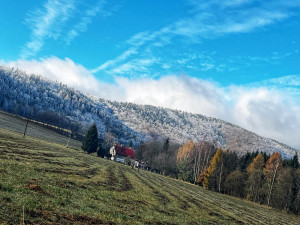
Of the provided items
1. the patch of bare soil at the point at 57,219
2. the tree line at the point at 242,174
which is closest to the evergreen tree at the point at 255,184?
the tree line at the point at 242,174

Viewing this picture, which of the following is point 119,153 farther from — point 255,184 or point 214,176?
point 255,184

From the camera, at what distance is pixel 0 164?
2450cm

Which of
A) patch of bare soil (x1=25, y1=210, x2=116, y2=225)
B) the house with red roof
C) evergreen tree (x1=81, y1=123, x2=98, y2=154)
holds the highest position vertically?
patch of bare soil (x1=25, y1=210, x2=116, y2=225)

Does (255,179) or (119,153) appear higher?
(255,179)

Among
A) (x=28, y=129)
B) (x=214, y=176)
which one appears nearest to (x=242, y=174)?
(x=214, y=176)

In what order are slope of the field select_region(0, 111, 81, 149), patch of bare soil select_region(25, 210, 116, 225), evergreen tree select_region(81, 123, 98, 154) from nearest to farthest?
patch of bare soil select_region(25, 210, 116, 225), slope of the field select_region(0, 111, 81, 149), evergreen tree select_region(81, 123, 98, 154)

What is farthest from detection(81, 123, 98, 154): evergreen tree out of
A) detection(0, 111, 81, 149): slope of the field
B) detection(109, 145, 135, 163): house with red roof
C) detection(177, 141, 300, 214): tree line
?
detection(177, 141, 300, 214): tree line

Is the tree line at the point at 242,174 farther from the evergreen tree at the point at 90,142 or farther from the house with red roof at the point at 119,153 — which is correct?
the house with red roof at the point at 119,153

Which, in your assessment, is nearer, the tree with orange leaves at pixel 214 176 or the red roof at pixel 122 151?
the tree with orange leaves at pixel 214 176

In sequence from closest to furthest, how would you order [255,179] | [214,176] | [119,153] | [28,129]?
1. [255,179]
2. [214,176]
3. [28,129]
4. [119,153]

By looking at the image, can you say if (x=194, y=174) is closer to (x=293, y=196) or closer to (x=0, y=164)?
(x=293, y=196)

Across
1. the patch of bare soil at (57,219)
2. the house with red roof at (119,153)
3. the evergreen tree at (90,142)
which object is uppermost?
the patch of bare soil at (57,219)

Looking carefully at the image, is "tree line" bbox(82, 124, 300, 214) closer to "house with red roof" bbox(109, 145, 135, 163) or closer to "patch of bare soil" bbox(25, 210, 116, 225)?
"house with red roof" bbox(109, 145, 135, 163)

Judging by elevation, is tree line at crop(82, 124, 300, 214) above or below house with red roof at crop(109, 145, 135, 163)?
above
